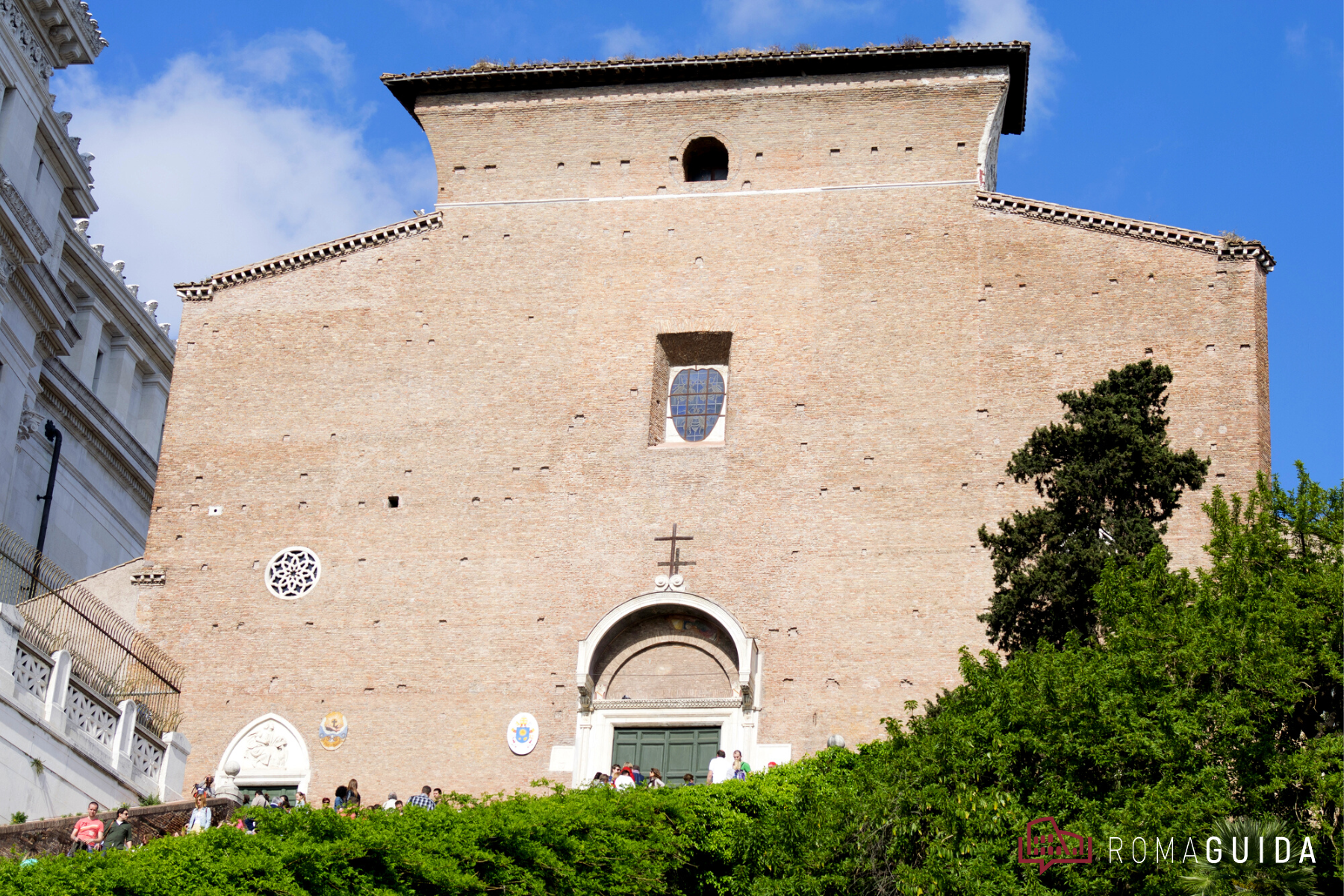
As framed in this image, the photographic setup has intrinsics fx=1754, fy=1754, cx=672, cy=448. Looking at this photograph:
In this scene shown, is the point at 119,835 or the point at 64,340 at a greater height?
the point at 64,340

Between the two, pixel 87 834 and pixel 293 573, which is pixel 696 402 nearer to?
pixel 293 573

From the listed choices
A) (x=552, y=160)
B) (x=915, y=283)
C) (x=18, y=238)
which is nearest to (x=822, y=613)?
(x=915, y=283)

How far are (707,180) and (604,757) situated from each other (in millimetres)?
8543

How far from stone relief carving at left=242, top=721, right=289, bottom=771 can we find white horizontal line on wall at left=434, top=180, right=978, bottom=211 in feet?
26.3

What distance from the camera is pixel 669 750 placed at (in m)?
21.9

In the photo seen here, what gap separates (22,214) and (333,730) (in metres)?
10.7

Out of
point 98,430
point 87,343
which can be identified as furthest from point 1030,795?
point 87,343

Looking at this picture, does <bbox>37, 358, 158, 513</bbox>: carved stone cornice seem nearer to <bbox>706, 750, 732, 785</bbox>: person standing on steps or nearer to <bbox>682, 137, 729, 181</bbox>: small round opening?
<bbox>682, 137, 729, 181</bbox>: small round opening

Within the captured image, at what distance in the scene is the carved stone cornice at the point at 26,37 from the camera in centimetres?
2755

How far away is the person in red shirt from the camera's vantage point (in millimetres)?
15414

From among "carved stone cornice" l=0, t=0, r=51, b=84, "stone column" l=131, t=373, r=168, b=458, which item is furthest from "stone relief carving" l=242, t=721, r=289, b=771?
"stone column" l=131, t=373, r=168, b=458

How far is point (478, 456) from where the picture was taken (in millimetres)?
23766

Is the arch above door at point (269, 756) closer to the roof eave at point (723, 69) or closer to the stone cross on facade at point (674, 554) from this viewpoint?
the stone cross on facade at point (674, 554)

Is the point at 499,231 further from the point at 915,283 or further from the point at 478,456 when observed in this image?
the point at 915,283
